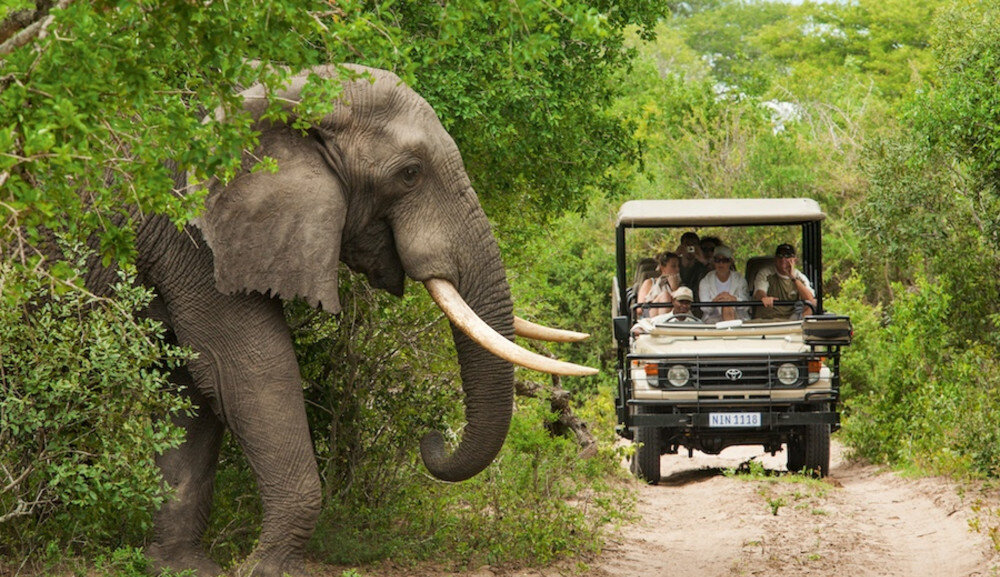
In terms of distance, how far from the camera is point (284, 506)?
792 centimetres

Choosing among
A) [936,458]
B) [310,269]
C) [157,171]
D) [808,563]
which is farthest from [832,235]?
[157,171]

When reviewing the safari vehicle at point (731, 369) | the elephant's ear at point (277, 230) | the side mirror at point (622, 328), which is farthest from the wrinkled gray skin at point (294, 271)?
the safari vehicle at point (731, 369)

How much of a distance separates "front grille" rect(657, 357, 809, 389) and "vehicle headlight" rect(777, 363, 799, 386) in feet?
0.09

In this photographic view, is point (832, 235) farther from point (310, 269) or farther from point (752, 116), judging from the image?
point (310, 269)

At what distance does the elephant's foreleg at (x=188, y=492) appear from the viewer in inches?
328

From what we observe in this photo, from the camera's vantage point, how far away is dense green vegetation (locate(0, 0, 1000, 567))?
556 centimetres

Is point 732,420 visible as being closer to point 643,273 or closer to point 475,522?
point 643,273

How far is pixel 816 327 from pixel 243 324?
6.21 meters

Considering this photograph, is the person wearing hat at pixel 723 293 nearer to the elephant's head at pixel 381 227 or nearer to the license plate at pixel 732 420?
the license plate at pixel 732 420

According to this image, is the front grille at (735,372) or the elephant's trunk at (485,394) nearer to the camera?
the elephant's trunk at (485,394)

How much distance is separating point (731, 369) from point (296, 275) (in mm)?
6252

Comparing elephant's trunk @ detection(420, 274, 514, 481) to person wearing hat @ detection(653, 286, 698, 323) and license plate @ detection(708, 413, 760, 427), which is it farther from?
person wearing hat @ detection(653, 286, 698, 323)

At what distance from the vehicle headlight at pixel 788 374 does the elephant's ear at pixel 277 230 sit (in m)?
6.33

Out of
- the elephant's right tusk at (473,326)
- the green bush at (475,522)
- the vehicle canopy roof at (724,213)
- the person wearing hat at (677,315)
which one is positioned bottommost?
the green bush at (475,522)
